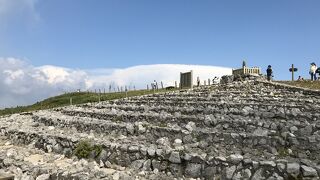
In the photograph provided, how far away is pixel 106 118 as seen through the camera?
72.3 ft

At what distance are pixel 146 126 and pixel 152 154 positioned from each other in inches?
155

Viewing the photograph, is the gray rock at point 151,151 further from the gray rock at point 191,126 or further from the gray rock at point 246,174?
the gray rock at point 246,174

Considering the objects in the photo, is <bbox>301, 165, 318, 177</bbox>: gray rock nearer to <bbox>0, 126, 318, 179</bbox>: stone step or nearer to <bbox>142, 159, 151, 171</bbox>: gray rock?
<bbox>0, 126, 318, 179</bbox>: stone step

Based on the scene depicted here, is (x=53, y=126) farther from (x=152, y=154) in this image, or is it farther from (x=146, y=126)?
(x=152, y=154)

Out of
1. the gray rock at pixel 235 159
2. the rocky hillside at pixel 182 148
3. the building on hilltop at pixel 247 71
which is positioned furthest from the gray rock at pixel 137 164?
the building on hilltop at pixel 247 71

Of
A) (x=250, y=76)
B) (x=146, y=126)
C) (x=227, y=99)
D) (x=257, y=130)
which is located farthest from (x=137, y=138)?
(x=250, y=76)

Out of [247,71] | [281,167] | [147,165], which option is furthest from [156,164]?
[247,71]

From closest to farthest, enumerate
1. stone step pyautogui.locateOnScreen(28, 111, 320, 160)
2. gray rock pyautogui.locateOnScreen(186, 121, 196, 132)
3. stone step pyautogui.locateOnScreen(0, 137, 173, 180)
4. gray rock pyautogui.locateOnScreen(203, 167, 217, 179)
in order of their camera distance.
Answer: gray rock pyautogui.locateOnScreen(203, 167, 217, 179) < stone step pyautogui.locateOnScreen(0, 137, 173, 180) < stone step pyautogui.locateOnScreen(28, 111, 320, 160) < gray rock pyautogui.locateOnScreen(186, 121, 196, 132)

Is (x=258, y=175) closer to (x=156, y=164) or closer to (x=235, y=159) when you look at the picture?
(x=235, y=159)

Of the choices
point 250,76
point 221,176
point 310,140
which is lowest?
point 221,176

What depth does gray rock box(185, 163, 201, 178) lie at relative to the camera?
11.8m

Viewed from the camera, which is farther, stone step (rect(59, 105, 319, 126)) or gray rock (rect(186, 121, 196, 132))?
stone step (rect(59, 105, 319, 126))

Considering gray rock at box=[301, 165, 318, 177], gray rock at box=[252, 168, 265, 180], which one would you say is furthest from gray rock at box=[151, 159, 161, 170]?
gray rock at box=[301, 165, 318, 177]

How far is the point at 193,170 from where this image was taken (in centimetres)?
1191
